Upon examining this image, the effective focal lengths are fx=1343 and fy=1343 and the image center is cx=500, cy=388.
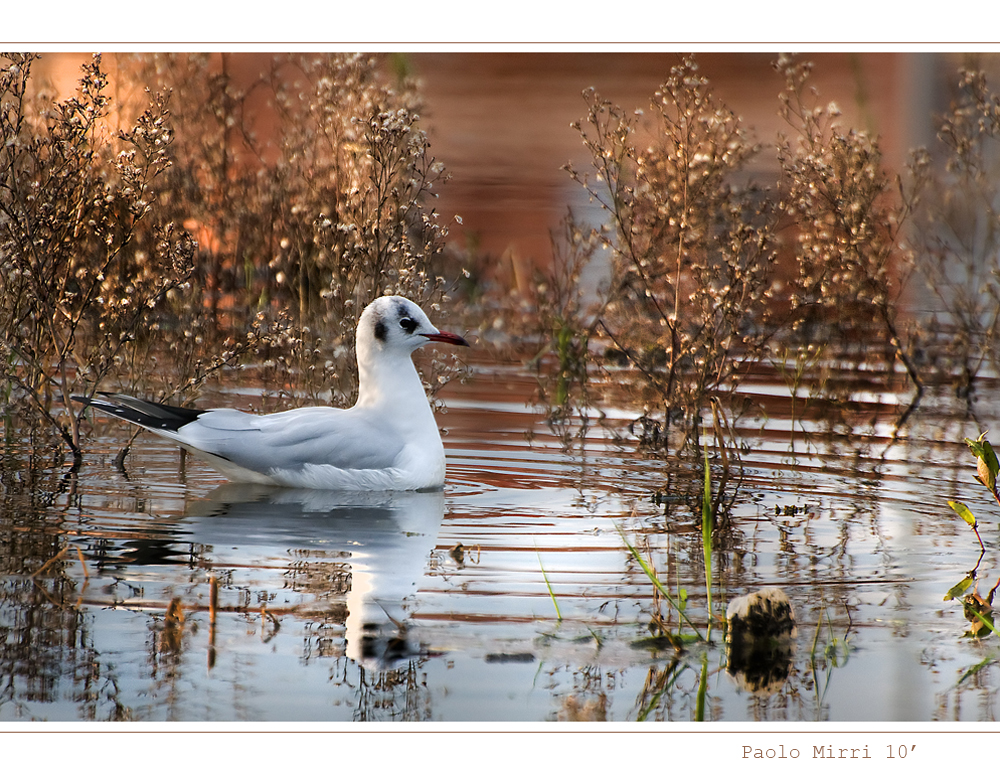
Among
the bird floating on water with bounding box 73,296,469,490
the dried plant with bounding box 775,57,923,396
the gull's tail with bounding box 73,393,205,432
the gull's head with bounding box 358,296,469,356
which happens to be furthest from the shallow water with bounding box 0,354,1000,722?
the dried plant with bounding box 775,57,923,396

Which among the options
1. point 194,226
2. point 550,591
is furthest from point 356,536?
point 194,226

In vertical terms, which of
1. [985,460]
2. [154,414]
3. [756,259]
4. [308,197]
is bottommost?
[985,460]

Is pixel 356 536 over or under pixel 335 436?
under

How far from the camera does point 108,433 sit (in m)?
9.07

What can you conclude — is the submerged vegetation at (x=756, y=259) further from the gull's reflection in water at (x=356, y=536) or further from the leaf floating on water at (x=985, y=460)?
the leaf floating on water at (x=985, y=460)

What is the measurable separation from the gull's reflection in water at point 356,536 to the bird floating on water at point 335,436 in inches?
4.1

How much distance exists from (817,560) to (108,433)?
5.10 meters

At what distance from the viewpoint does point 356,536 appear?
21.0 ft

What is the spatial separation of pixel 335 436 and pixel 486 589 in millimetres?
2289

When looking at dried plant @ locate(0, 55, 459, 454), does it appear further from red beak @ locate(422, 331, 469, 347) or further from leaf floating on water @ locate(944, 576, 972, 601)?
leaf floating on water @ locate(944, 576, 972, 601)

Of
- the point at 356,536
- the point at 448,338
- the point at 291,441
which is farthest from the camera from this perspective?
the point at 448,338

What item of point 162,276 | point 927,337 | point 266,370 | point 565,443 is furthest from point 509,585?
point 927,337

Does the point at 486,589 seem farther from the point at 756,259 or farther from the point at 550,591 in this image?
the point at 756,259

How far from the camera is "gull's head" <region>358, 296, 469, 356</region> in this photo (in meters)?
7.79
